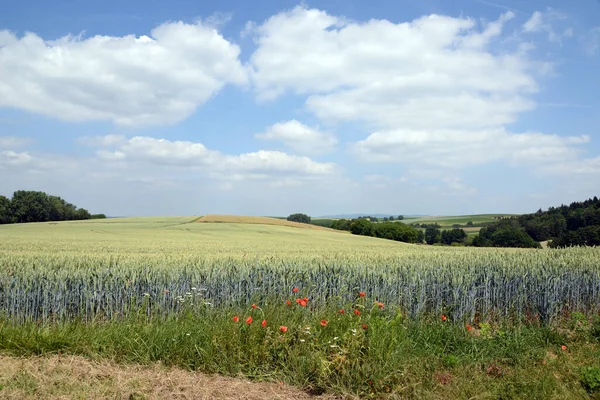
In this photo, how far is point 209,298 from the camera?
8.09 m

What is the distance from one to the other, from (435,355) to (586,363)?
2195 mm

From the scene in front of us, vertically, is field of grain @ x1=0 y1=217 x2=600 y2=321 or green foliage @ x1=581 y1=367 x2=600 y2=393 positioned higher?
field of grain @ x1=0 y1=217 x2=600 y2=321

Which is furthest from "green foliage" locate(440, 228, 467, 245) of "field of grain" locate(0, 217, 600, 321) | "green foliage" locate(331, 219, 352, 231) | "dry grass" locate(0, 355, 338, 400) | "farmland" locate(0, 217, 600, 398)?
"dry grass" locate(0, 355, 338, 400)

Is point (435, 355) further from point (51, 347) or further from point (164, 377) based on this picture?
point (51, 347)

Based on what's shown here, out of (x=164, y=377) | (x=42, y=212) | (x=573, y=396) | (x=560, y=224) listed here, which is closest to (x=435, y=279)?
(x=573, y=396)

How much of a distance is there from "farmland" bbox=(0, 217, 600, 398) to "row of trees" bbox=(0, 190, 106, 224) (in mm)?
74975

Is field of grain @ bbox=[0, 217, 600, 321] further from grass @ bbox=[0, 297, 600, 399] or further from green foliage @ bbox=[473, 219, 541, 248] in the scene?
green foliage @ bbox=[473, 219, 541, 248]

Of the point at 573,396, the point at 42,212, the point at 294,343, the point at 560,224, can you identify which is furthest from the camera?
the point at 42,212

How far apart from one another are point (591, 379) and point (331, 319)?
126 inches

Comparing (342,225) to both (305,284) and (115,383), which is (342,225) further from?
(115,383)

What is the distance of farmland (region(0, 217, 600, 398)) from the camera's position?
16.0ft

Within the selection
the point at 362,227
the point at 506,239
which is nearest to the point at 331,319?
the point at 506,239

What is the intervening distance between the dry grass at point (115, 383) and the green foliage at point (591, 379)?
323cm

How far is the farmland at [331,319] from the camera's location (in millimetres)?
4871
